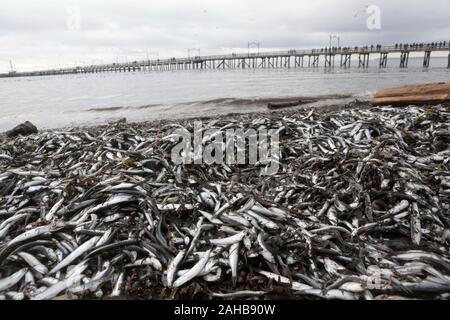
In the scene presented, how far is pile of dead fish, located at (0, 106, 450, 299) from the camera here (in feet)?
10.9

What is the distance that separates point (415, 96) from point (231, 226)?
1136 cm

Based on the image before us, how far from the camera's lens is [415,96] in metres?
12.1

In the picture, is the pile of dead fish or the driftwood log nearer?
the pile of dead fish

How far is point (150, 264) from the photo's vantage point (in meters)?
3.63

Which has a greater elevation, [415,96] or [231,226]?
[415,96]

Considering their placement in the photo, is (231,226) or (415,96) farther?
(415,96)

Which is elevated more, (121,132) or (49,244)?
(121,132)

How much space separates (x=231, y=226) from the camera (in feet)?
13.5

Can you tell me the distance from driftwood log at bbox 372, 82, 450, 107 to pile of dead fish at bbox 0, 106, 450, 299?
5783mm

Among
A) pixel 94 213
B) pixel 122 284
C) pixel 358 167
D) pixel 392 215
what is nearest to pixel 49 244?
pixel 94 213

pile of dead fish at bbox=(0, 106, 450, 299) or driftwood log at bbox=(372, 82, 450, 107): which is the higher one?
driftwood log at bbox=(372, 82, 450, 107)

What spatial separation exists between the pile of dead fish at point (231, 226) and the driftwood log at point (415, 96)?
5.78m

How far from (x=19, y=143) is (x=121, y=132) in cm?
333

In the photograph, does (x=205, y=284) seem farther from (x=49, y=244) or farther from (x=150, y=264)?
(x=49, y=244)
